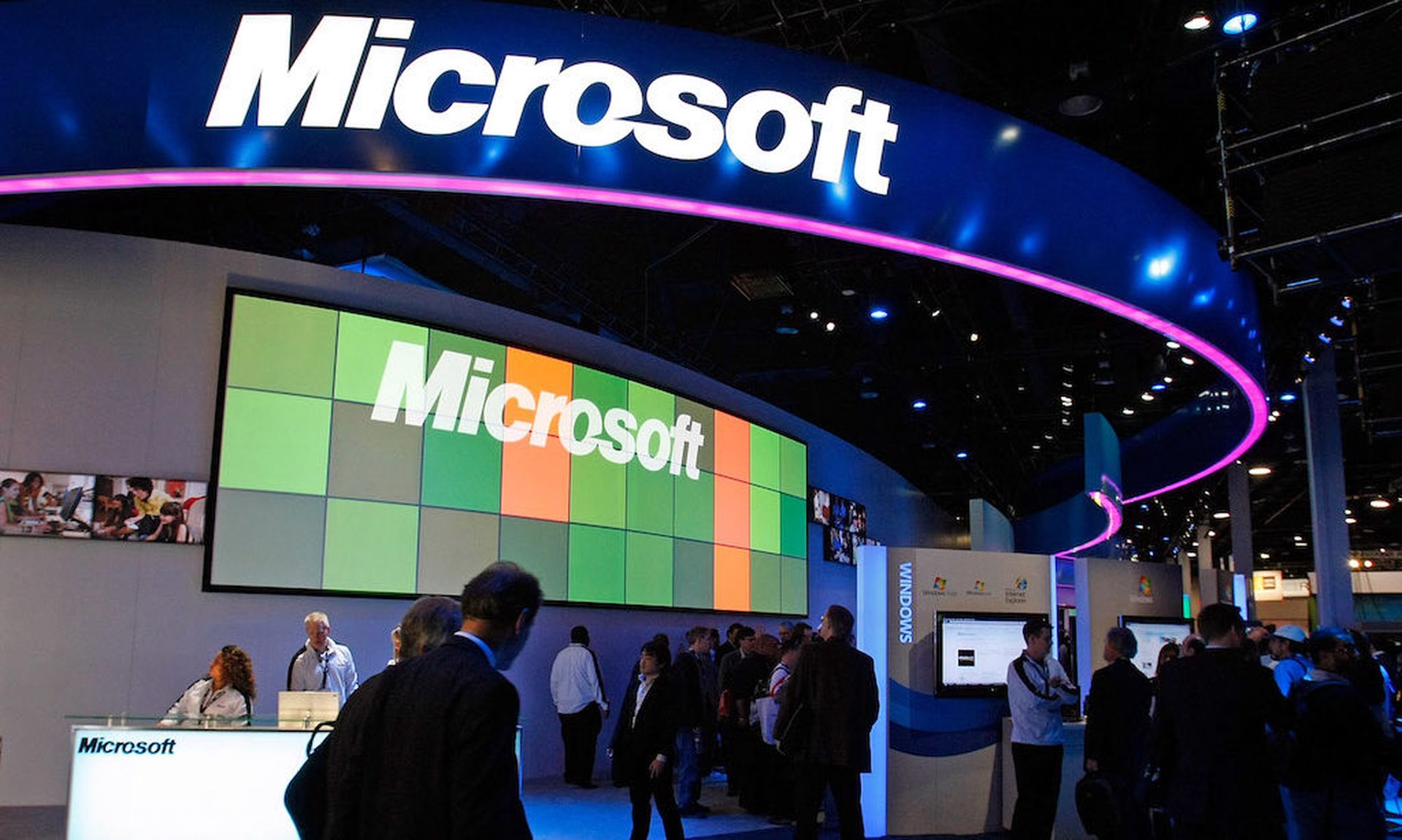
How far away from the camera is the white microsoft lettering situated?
32.1 feet

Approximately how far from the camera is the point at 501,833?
2379 millimetres

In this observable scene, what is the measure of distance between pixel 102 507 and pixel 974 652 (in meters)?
6.47

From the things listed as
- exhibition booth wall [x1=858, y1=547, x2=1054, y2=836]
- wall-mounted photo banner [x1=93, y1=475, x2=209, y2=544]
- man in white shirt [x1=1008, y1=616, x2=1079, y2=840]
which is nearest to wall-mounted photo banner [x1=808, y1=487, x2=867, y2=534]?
exhibition booth wall [x1=858, y1=547, x2=1054, y2=836]

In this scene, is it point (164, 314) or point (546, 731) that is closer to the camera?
point (164, 314)

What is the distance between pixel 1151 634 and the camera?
465 inches

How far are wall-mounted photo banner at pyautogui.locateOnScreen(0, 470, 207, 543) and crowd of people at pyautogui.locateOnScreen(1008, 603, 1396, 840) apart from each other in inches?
255

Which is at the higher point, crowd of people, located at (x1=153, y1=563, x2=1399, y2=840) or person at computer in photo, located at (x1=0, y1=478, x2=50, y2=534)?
person at computer in photo, located at (x1=0, y1=478, x2=50, y2=534)

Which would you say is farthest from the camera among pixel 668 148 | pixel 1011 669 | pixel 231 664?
pixel 1011 669

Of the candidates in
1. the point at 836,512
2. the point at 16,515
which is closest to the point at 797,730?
the point at 16,515

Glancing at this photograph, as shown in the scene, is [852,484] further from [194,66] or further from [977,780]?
[194,66]

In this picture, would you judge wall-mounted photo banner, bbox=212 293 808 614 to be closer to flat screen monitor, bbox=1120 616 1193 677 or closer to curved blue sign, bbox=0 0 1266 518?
curved blue sign, bbox=0 0 1266 518

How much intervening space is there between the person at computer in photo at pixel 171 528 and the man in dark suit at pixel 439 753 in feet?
21.7

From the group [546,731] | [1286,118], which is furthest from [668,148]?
[546,731]

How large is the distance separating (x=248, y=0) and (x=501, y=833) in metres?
4.84
